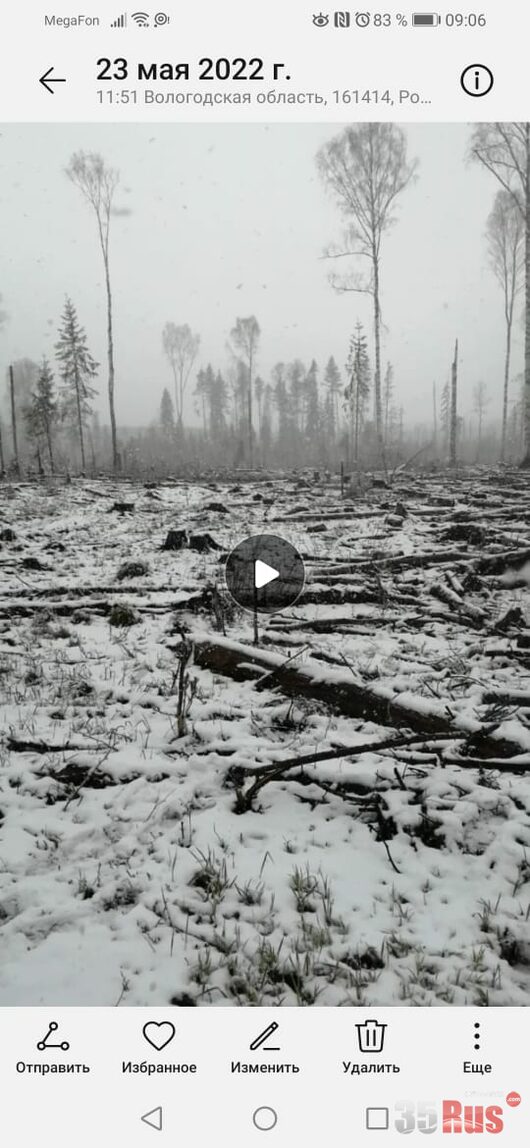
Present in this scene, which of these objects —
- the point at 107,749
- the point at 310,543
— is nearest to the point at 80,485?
the point at 310,543

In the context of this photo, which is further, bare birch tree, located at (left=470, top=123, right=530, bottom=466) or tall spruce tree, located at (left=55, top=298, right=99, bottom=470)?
tall spruce tree, located at (left=55, top=298, right=99, bottom=470)

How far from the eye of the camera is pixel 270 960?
174cm

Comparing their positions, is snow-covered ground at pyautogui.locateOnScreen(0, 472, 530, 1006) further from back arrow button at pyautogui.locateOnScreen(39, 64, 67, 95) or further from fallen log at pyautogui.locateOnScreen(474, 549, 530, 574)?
back arrow button at pyautogui.locateOnScreen(39, 64, 67, 95)

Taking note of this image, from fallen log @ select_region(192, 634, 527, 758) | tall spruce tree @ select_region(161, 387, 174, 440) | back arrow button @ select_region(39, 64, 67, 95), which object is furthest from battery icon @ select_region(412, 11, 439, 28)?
tall spruce tree @ select_region(161, 387, 174, 440)
